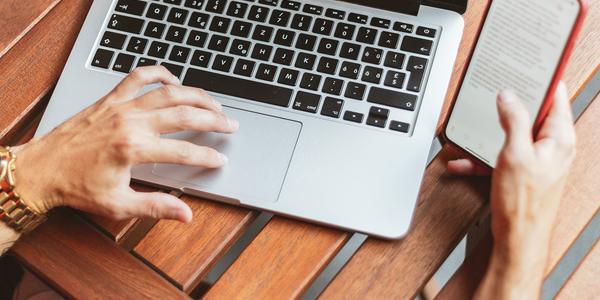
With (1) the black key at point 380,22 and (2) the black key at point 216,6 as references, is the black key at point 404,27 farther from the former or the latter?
(2) the black key at point 216,6

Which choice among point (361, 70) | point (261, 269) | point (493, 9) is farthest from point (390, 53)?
point (261, 269)

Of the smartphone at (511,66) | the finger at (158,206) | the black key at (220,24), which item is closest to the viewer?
the smartphone at (511,66)

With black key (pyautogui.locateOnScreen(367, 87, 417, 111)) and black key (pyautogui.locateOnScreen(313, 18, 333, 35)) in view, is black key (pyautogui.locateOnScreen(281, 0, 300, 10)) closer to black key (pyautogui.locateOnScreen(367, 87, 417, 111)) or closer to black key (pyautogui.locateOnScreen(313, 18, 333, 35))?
black key (pyautogui.locateOnScreen(313, 18, 333, 35))

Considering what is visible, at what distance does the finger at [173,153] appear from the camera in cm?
67

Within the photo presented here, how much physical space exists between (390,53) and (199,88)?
21 centimetres

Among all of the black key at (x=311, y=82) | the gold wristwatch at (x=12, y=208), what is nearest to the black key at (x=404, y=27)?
the black key at (x=311, y=82)

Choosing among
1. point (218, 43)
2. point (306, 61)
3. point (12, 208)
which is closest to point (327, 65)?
point (306, 61)

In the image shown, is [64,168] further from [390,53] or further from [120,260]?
[390,53]

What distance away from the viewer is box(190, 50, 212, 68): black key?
0.75 meters

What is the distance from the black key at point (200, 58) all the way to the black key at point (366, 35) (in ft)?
0.55

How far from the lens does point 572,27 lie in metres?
0.54

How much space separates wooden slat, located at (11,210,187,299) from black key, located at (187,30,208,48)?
0.23m

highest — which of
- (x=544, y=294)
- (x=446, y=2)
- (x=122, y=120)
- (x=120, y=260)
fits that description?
(x=446, y=2)

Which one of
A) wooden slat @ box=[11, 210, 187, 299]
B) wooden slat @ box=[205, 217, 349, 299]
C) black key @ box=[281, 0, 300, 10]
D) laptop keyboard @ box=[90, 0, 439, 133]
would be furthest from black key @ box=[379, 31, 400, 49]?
wooden slat @ box=[11, 210, 187, 299]
